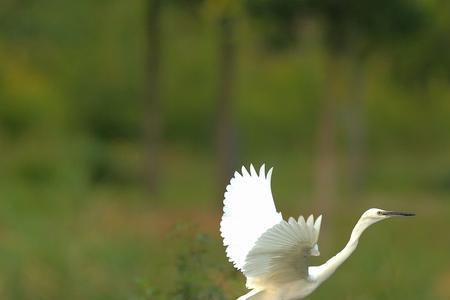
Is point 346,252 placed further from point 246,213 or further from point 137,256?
point 137,256

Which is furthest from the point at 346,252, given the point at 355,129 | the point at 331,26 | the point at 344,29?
the point at 355,129

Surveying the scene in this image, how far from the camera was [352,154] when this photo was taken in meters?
26.4

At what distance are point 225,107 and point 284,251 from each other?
12087mm

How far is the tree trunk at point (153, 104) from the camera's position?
20.2 m

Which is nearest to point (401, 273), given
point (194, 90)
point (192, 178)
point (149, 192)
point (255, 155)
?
point (149, 192)

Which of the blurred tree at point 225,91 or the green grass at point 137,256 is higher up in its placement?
the blurred tree at point 225,91

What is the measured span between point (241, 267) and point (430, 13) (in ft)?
36.5

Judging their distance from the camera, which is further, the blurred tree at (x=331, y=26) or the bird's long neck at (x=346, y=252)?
the blurred tree at (x=331, y=26)

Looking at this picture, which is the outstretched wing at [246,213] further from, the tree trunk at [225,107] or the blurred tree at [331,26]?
the tree trunk at [225,107]

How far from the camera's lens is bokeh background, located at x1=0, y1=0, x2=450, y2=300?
1154 cm

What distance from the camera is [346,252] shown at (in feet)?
25.0

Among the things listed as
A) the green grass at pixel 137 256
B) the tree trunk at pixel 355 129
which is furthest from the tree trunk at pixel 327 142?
the tree trunk at pixel 355 129

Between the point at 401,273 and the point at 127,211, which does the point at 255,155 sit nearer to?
the point at 127,211

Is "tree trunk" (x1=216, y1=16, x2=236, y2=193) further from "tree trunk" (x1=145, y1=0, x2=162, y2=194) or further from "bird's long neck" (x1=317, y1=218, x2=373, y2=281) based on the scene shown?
"bird's long neck" (x1=317, y1=218, x2=373, y2=281)
